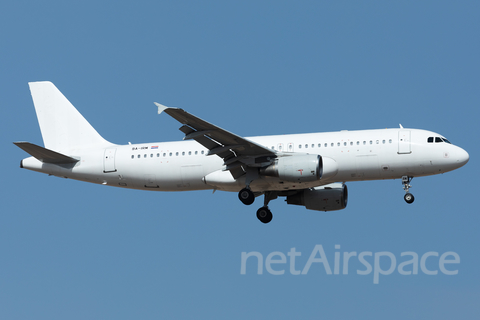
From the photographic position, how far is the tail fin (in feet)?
140

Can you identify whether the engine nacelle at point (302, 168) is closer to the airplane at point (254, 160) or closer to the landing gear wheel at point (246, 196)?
the airplane at point (254, 160)

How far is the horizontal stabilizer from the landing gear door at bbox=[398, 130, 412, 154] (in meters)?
18.8

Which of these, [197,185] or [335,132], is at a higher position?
[335,132]

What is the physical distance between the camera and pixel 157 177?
39.6 metres

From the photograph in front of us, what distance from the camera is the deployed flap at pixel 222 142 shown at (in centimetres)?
3344

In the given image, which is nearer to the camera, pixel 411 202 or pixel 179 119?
pixel 179 119

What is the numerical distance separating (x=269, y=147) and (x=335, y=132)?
3814 mm

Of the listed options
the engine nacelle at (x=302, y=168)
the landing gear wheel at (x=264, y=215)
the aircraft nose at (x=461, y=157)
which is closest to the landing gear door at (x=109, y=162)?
the landing gear wheel at (x=264, y=215)

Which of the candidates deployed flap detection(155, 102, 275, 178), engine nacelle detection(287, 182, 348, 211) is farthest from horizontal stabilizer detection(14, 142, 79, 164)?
engine nacelle detection(287, 182, 348, 211)

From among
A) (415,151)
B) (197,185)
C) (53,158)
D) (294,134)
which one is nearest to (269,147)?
(294,134)

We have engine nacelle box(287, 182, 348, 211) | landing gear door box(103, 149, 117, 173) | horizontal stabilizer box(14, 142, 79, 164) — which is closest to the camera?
horizontal stabilizer box(14, 142, 79, 164)

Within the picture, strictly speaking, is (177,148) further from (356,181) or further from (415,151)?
(415,151)

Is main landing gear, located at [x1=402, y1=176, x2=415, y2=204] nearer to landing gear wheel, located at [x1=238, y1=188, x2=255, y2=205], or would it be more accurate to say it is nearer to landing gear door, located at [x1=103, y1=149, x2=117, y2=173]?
landing gear wheel, located at [x1=238, y1=188, x2=255, y2=205]

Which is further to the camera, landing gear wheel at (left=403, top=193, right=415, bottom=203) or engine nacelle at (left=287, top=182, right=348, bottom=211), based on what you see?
engine nacelle at (left=287, top=182, right=348, bottom=211)
